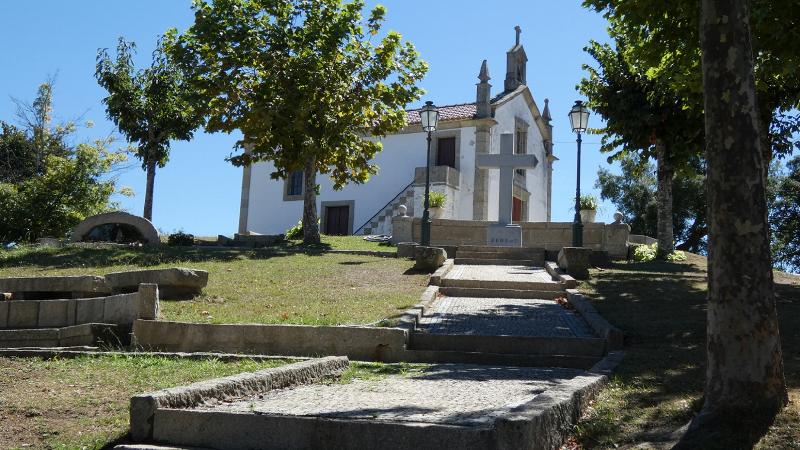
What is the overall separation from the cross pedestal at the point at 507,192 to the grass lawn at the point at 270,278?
12.7 ft

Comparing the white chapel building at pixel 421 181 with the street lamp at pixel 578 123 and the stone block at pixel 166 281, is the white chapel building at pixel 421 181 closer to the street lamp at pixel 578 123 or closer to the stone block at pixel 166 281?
the street lamp at pixel 578 123

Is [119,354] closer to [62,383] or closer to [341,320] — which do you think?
[62,383]

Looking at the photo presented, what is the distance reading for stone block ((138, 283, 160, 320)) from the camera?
870cm

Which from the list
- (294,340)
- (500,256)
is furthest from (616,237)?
(294,340)

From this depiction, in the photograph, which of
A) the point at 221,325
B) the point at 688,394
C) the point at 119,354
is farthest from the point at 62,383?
the point at 688,394

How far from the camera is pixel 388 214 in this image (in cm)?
3055

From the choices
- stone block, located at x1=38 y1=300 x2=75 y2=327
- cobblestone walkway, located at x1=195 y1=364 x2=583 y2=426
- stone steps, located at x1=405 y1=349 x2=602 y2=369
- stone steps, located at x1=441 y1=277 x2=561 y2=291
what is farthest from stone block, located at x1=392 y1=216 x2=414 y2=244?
cobblestone walkway, located at x1=195 y1=364 x2=583 y2=426

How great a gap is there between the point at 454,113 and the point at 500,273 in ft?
63.1

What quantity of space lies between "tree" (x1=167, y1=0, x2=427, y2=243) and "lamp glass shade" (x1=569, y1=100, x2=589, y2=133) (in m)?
6.43

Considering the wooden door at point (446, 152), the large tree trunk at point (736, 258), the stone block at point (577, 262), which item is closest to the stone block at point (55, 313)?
the large tree trunk at point (736, 258)

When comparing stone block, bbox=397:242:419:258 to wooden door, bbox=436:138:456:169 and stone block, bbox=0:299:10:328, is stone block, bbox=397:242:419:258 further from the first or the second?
wooden door, bbox=436:138:456:169

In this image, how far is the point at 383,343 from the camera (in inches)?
312

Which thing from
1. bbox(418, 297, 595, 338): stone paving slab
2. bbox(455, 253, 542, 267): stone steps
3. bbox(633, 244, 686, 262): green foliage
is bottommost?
bbox(418, 297, 595, 338): stone paving slab

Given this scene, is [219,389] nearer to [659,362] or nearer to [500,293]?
[659,362]
